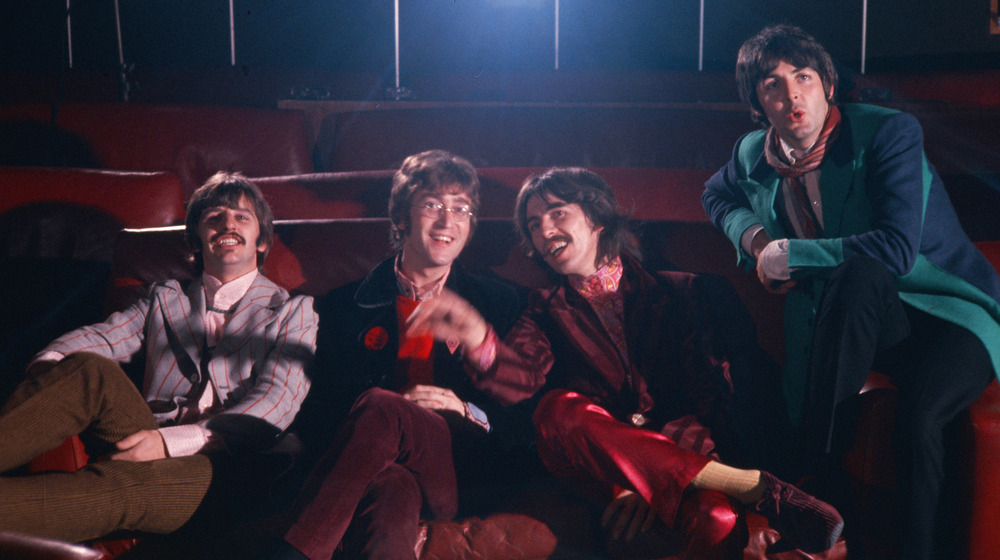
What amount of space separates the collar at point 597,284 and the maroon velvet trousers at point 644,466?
0.31 meters

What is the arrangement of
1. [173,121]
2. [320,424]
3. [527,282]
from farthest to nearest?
[173,121], [527,282], [320,424]

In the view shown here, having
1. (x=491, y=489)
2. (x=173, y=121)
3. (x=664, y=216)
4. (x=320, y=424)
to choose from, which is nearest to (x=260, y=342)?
(x=320, y=424)

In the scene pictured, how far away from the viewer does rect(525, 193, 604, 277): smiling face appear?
1.69 meters

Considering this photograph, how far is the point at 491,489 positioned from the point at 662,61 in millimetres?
3565

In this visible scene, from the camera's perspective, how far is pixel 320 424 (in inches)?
64.4

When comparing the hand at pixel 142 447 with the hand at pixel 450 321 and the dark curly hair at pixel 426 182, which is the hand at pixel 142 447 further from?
the dark curly hair at pixel 426 182

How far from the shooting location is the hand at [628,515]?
52.4 inches

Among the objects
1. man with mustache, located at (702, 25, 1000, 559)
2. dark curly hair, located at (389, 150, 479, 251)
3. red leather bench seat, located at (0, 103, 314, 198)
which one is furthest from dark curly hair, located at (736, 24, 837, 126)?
red leather bench seat, located at (0, 103, 314, 198)

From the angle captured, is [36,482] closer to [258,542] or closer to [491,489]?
[258,542]

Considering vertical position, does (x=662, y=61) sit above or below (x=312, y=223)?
above

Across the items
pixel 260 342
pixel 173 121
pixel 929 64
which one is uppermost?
pixel 929 64

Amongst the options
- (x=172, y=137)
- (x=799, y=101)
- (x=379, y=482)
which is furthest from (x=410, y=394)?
(x=172, y=137)

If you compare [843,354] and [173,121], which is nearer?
[843,354]

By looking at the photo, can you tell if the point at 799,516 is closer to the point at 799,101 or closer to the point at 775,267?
the point at 775,267
